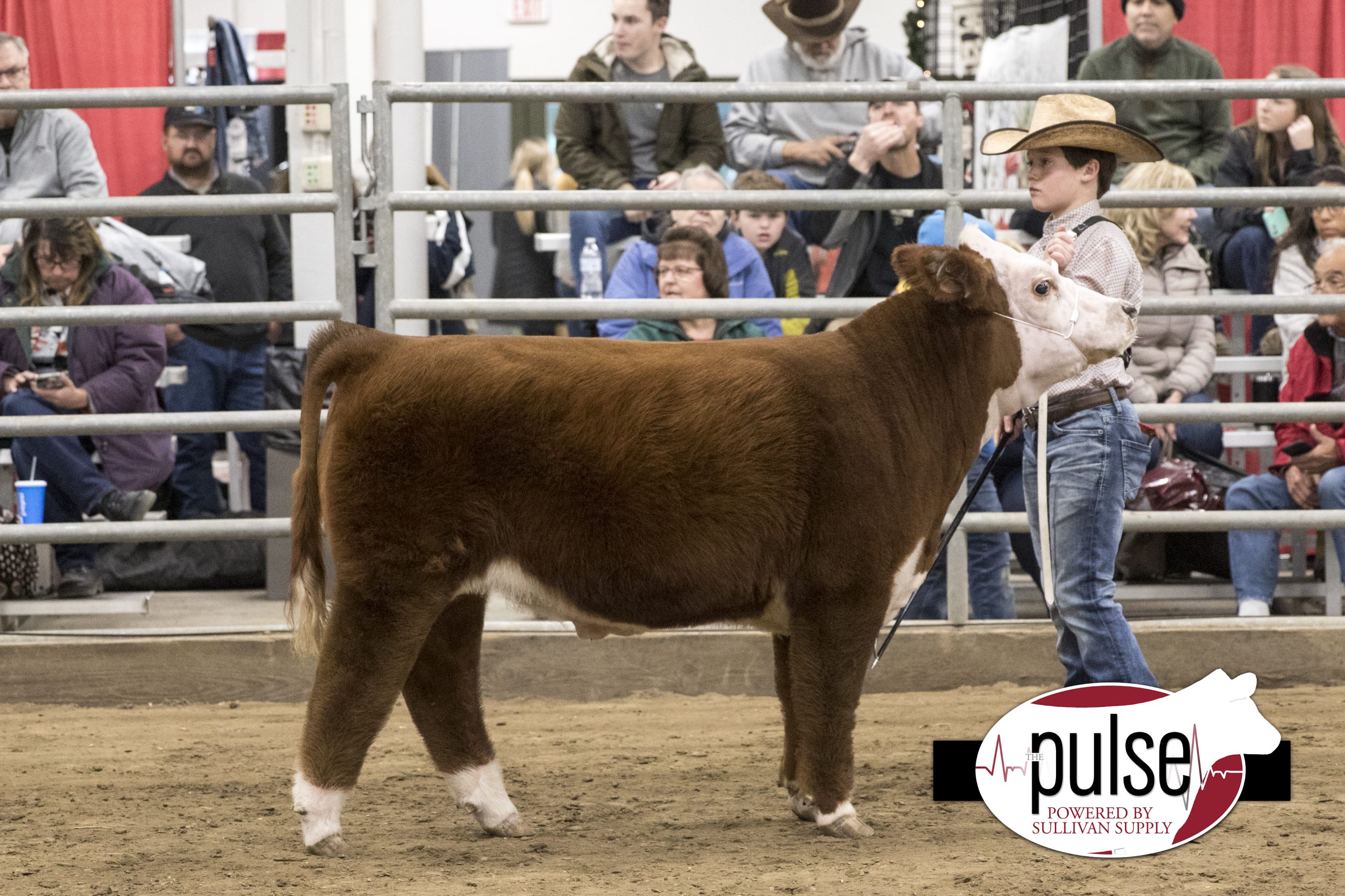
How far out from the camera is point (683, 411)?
11.7ft

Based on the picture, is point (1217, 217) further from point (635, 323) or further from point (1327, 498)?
point (635, 323)

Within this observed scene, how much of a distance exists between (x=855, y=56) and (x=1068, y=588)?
3.83m

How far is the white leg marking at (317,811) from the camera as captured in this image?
3.52m

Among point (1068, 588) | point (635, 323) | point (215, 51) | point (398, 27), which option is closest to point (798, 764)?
point (1068, 588)

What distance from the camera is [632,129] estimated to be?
6.55 meters

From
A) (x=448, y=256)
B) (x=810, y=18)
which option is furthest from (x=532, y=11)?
(x=810, y=18)

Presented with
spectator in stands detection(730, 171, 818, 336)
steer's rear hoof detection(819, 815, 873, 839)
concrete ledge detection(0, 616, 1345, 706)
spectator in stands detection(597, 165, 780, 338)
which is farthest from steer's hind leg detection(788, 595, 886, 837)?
spectator in stands detection(730, 171, 818, 336)

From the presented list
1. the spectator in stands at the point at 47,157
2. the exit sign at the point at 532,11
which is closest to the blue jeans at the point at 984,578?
the spectator in stands at the point at 47,157

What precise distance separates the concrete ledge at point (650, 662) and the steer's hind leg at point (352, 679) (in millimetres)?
1694

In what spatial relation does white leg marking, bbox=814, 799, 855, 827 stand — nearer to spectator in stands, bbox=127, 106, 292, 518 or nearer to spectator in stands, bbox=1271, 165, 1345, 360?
spectator in stands, bbox=1271, 165, 1345, 360

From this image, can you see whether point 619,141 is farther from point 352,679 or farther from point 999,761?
point 999,761

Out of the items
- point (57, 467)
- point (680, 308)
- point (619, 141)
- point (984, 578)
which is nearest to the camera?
point (680, 308)

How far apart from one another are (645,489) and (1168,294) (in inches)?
141

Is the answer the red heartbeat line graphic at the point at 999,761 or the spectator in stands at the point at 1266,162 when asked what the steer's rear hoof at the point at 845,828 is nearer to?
the red heartbeat line graphic at the point at 999,761
